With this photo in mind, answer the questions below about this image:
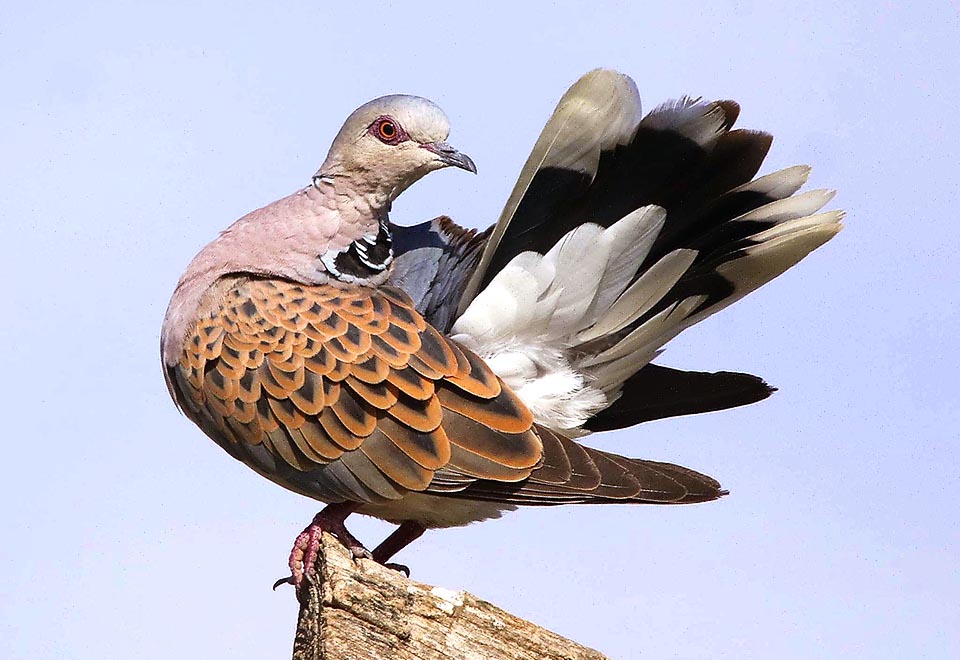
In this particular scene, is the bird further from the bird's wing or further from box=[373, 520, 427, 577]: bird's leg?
box=[373, 520, 427, 577]: bird's leg

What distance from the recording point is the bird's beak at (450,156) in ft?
16.5

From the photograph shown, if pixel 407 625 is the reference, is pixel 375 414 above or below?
above

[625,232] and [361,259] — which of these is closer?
[625,232]

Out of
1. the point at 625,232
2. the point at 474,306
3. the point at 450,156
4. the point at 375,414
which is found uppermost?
the point at 450,156

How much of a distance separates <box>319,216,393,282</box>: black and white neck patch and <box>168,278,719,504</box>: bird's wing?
219 millimetres

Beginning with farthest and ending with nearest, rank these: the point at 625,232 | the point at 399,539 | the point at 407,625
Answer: the point at 399,539 → the point at 625,232 → the point at 407,625

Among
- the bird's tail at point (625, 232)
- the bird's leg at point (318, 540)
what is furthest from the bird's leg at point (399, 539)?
the bird's tail at point (625, 232)

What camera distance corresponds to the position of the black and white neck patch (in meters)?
5.10

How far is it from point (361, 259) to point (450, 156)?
1.88ft

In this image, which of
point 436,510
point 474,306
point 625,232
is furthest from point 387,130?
point 436,510

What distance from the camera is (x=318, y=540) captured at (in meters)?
4.65

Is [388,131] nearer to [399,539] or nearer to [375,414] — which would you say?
[375,414]

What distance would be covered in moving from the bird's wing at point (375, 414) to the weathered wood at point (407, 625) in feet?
2.82

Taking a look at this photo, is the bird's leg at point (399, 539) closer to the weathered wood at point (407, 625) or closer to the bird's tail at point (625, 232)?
the bird's tail at point (625, 232)
